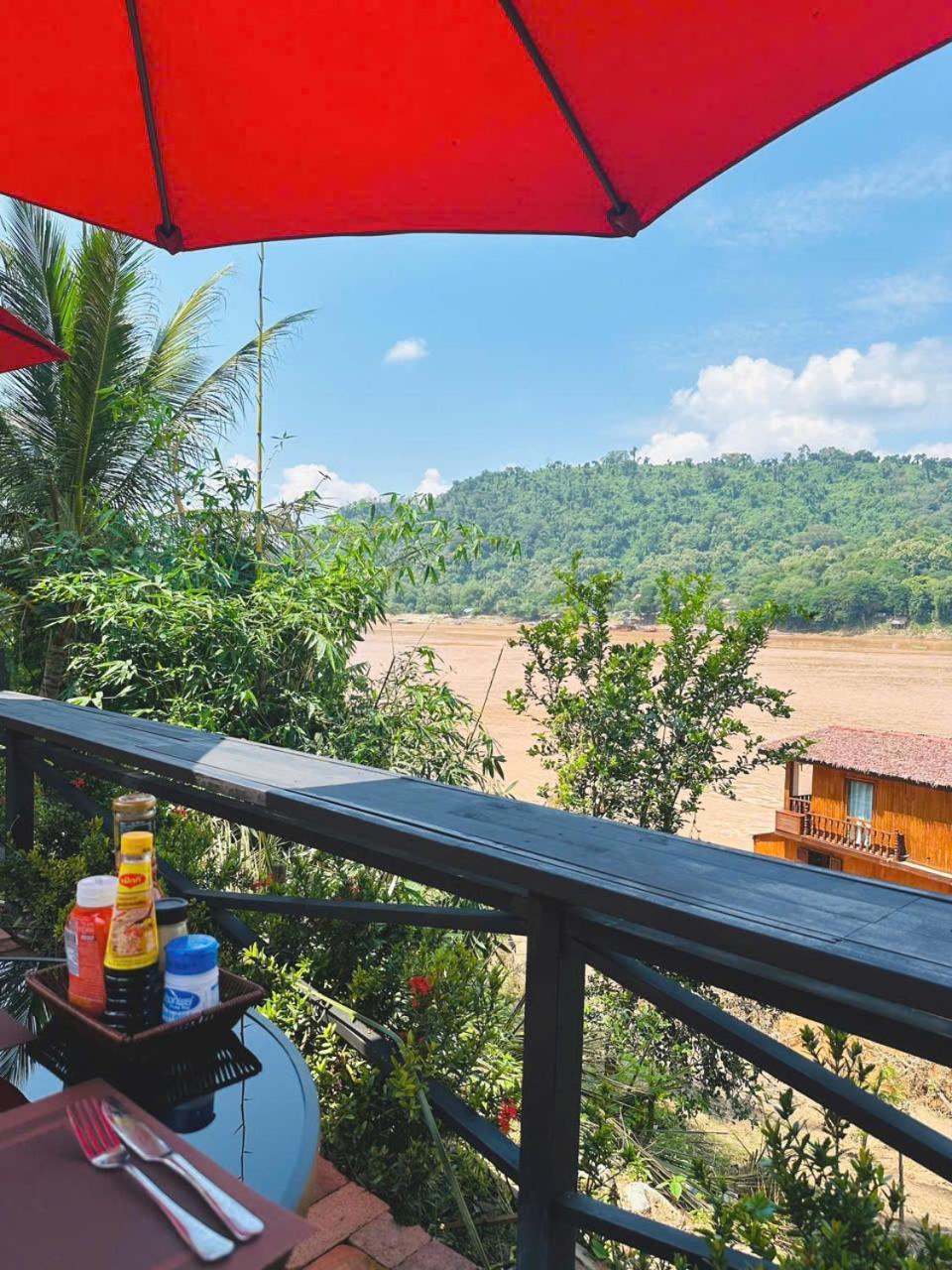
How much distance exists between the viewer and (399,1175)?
1.37 m

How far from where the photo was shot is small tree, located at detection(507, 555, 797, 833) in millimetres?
5770

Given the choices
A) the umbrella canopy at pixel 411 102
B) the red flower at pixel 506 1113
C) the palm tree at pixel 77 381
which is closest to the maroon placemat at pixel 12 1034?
the red flower at pixel 506 1113

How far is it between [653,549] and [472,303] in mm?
34360

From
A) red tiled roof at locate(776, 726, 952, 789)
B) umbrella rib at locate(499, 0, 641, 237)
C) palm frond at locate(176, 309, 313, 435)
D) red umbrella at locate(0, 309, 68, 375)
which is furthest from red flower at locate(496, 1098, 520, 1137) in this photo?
red tiled roof at locate(776, 726, 952, 789)

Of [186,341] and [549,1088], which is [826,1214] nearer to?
[549,1088]

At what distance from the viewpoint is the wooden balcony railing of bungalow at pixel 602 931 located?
2.37 ft

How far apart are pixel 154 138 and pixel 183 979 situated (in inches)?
43.1

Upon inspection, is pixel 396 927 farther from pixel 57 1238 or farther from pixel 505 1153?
pixel 57 1238

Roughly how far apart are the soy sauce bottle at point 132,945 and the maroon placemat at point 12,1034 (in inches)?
6.8

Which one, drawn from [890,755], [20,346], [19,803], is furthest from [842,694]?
[20,346]

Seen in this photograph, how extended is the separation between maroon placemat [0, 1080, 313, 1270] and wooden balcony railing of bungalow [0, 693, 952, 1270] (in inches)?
15.6

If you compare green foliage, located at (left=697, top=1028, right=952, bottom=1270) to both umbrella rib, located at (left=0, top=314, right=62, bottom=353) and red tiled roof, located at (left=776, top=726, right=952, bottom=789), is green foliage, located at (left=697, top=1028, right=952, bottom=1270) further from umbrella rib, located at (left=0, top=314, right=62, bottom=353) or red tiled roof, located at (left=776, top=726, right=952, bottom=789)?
red tiled roof, located at (left=776, top=726, right=952, bottom=789)

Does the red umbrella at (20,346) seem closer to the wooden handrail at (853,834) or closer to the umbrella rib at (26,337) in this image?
the umbrella rib at (26,337)

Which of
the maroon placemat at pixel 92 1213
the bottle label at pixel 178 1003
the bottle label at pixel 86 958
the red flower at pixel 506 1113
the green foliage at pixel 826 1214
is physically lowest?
the red flower at pixel 506 1113
